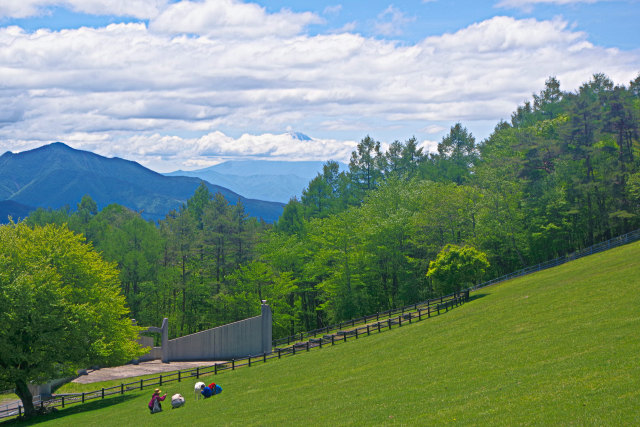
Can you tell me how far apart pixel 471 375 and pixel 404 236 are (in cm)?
4751

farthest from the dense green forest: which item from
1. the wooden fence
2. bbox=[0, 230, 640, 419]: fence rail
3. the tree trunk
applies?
the tree trunk

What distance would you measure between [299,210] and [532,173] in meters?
40.6

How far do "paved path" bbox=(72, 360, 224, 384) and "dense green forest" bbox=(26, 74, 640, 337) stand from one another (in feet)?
55.5

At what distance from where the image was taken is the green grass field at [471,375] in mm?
16312

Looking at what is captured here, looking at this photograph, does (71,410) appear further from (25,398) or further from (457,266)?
(457,266)

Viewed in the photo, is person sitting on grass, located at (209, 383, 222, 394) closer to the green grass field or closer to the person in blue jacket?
the person in blue jacket

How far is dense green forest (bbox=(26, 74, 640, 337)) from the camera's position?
6391 centimetres

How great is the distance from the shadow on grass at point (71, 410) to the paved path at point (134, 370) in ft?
34.0

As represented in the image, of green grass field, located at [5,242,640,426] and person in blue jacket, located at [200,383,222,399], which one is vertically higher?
green grass field, located at [5,242,640,426]

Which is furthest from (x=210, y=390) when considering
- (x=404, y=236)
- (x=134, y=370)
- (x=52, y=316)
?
(x=404, y=236)

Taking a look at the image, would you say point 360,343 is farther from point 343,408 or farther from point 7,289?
point 7,289

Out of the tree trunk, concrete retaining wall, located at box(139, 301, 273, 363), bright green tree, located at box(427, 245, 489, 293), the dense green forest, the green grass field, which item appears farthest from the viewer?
the dense green forest

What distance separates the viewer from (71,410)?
115 feet

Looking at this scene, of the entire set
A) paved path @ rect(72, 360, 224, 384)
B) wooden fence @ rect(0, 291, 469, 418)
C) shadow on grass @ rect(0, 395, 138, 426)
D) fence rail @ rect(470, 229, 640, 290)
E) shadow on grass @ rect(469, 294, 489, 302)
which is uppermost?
fence rail @ rect(470, 229, 640, 290)
